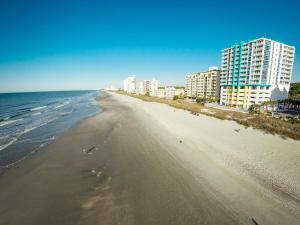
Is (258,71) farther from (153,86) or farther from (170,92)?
(153,86)

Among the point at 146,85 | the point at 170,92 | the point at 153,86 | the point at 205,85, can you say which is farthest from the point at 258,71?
the point at 146,85

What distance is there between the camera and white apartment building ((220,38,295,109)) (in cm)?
5353

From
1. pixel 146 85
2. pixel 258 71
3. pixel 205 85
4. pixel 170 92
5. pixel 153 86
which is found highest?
pixel 258 71

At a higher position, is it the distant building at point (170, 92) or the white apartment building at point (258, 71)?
the white apartment building at point (258, 71)

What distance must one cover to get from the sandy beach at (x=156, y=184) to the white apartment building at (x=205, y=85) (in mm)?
76510

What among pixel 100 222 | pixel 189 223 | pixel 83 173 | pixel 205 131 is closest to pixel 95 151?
pixel 83 173

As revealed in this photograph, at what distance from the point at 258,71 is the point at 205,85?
123ft

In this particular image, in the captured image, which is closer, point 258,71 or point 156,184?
point 156,184

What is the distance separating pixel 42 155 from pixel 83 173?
5.19 metres

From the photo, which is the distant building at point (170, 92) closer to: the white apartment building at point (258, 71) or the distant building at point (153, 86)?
the distant building at point (153, 86)

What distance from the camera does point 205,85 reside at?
91812 millimetres

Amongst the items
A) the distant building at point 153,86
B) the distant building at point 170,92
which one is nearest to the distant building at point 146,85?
the distant building at point 153,86

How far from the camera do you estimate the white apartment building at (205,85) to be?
279ft

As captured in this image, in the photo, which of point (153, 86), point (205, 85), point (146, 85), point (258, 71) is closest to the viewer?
point (258, 71)
